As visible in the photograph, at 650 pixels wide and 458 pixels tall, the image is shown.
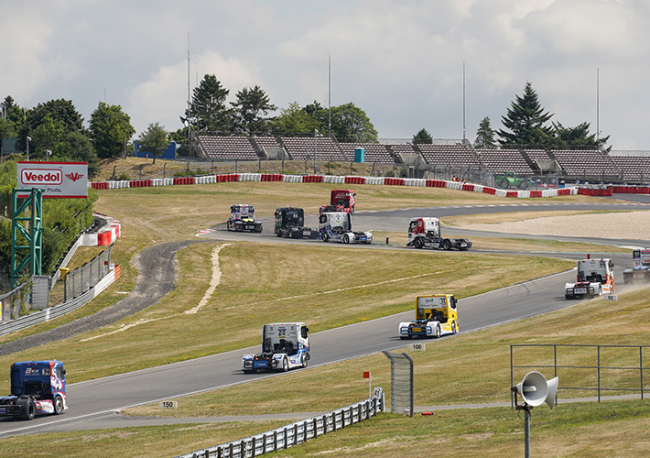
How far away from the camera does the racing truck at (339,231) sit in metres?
70.4

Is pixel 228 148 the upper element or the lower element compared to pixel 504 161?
upper

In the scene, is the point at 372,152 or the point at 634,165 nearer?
the point at 372,152

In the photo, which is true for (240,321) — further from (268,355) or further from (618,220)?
(618,220)

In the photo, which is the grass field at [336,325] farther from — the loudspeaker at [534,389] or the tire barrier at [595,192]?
the tire barrier at [595,192]

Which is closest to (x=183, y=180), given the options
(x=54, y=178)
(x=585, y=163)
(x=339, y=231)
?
(x=339, y=231)

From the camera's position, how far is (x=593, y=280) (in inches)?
1810

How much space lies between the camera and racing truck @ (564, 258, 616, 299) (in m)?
44.4

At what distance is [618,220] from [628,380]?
6639cm

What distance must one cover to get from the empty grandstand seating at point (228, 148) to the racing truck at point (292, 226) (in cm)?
5749

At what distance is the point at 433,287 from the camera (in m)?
51.4

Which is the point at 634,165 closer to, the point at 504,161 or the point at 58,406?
the point at 504,161

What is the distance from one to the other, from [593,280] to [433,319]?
1300 centimetres

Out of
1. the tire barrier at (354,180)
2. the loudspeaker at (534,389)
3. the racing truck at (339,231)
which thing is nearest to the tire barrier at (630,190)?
the tire barrier at (354,180)

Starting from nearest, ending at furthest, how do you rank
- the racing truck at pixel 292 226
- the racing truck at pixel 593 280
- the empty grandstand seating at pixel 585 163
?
the racing truck at pixel 593 280 < the racing truck at pixel 292 226 < the empty grandstand seating at pixel 585 163
